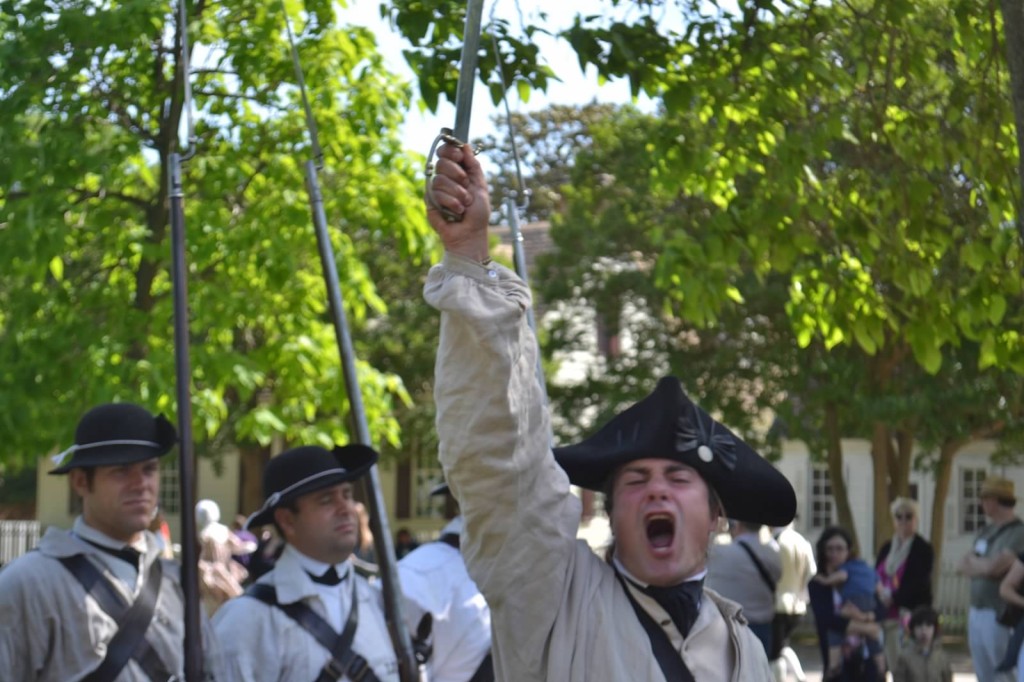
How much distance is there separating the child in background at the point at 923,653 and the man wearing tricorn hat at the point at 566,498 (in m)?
8.67

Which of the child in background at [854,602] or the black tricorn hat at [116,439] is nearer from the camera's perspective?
the black tricorn hat at [116,439]

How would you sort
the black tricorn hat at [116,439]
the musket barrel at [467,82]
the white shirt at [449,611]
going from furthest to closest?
the white shirt at [449,611], the black tricorn hat at [116,439], the musket barrel at [467,82]

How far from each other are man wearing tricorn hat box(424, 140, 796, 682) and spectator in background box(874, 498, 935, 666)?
910cm

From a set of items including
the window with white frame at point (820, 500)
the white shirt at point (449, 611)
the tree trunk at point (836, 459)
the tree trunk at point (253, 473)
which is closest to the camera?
the white shirt at point (449, 611)

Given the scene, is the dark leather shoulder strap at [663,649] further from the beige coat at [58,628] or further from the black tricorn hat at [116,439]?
the black tricorn hat at [116,439]

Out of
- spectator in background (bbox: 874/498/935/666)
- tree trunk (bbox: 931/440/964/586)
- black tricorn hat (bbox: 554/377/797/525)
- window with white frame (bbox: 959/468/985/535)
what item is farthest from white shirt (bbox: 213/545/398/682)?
window with white frame (bbox: 959/468/985/535)

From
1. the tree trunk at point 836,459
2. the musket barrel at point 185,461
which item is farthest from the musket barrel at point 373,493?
the tree trunk at point 836,459

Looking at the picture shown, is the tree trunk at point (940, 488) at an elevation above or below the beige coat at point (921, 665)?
above

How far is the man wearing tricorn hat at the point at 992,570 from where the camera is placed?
10.8m

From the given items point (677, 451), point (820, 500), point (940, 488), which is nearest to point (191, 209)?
point (677, 451)

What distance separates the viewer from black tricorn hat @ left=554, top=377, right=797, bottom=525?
134 inches

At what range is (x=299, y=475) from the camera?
611 centimetres

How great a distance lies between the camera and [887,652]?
12.8m

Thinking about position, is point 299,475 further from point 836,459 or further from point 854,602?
Answer: point 836,459
